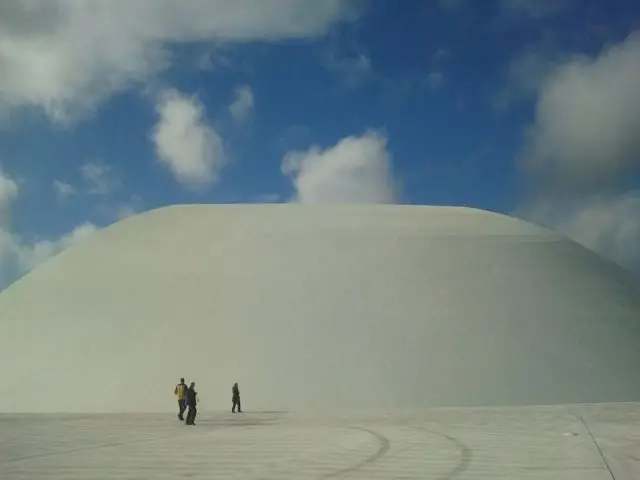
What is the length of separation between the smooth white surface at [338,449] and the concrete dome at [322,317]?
36.9ft

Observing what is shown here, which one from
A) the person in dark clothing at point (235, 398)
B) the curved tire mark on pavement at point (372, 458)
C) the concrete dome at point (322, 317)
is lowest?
the curved tire mark on pavement at point (372, 458)

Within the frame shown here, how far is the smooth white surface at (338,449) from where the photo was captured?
12.4m

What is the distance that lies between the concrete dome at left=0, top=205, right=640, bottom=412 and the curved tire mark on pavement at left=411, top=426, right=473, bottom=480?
16165mm

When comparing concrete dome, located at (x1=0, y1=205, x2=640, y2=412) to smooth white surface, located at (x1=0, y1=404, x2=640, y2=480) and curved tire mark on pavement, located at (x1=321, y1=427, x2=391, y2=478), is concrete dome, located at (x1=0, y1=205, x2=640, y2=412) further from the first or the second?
curved tire mark on pavement, located at (x1=321, y1=427, x2=391, y2=478)

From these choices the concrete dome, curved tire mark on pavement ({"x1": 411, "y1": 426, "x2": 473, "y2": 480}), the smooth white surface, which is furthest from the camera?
the concrete dome

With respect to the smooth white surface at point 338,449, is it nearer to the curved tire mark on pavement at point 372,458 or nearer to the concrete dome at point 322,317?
the curved tire mark on pavement at point 372,458

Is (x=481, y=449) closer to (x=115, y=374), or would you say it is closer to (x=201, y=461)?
(x=201, y=461)

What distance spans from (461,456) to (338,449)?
7.77ft

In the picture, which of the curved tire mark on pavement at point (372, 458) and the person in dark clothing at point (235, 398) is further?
the person in dark clothing at point (235, 398)

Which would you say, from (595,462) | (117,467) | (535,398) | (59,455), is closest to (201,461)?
(117,467)

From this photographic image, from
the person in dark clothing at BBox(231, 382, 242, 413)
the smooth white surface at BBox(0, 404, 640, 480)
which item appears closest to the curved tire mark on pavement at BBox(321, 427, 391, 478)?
the smooth white surface at BBox(0, 404, 640, 480)

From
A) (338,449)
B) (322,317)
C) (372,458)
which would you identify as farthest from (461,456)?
(322,317)

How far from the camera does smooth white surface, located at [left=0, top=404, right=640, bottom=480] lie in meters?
12.4

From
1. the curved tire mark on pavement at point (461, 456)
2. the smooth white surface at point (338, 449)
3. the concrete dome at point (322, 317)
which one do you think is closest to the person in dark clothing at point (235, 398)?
the concrete dome at point (322, 317)
